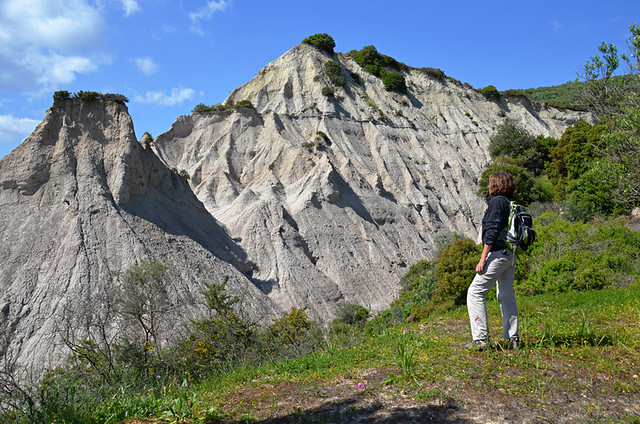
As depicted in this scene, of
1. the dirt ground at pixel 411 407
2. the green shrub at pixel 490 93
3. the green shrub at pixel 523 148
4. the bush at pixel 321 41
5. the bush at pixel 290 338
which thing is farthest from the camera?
the green shrub at pixel 490 93

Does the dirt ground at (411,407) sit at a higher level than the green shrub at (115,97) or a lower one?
lower

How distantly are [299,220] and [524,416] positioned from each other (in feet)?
88.1

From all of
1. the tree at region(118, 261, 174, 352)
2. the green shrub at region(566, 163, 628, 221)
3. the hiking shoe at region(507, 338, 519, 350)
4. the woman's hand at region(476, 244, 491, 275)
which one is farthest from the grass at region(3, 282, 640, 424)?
the green shrub at region(566, 163, 628, 221)

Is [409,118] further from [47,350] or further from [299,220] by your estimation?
[47,350]

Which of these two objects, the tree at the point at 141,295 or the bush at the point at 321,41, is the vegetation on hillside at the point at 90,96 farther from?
the bush at the point at 321,41

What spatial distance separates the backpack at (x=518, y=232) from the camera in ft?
18.1

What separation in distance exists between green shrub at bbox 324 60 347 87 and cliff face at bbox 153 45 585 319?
0.58 m

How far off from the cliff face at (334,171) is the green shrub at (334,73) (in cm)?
58

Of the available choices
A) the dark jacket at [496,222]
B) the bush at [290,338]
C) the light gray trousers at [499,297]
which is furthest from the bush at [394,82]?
the light gray trousers at [499,297]

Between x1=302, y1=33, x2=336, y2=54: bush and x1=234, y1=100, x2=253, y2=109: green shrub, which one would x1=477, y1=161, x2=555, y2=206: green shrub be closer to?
x1=234, y1=100, x2=253, y2=109: green shrub

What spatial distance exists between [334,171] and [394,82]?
760 inches

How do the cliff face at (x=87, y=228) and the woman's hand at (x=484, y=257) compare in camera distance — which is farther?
the cliff face at (x=87, y=228)

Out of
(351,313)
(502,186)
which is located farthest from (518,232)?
(351,313)

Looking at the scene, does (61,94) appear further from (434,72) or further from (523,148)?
(434,72)
